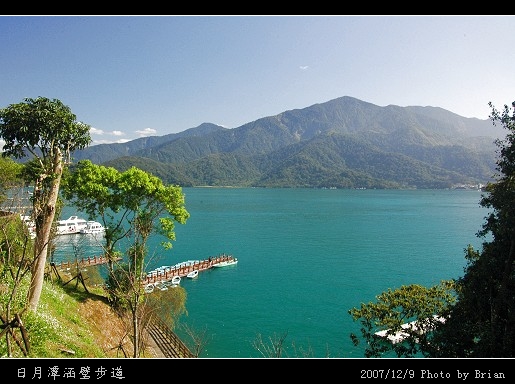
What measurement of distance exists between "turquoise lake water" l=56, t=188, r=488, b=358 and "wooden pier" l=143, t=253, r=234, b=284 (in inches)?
54.2

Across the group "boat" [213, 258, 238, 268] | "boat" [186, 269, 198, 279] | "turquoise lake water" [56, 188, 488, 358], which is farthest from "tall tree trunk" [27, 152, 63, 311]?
"boat" [213, 258, 238, 268]

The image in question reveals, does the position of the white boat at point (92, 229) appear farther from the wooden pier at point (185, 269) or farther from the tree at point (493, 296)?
the tree at point (493, 296)

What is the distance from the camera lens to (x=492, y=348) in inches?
336

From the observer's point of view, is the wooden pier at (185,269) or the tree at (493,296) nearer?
the tree at (493,296)

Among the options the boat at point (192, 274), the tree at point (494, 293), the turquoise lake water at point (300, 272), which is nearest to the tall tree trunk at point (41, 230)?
the turquoise lake water at point (300, 272)

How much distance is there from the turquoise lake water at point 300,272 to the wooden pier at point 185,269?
4.52ft

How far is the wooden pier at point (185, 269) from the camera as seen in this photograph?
Answer: 3525cm

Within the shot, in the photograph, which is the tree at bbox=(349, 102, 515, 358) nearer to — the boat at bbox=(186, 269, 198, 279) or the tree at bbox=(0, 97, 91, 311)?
the tree at bbox=(0, 97, 91, 311)

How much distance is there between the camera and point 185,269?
4022 centimetres

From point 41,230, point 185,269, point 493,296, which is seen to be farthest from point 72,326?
point 185,269

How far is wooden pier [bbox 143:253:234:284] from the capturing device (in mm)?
35250
